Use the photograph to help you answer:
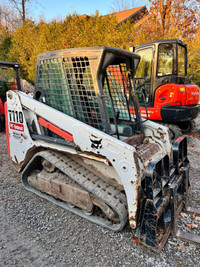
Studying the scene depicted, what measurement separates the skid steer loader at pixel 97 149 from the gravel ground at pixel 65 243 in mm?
113

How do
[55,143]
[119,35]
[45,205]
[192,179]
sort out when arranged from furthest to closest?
1. [119,35]
2. [192,179]
3. [45,205]
4. [55,143]

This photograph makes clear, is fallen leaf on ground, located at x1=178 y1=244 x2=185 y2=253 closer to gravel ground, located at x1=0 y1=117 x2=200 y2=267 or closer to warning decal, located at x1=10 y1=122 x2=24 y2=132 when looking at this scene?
gravel ground, located at x1=0 y1=117 x2=200 y2=267

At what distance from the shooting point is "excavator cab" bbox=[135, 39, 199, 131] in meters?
5.41

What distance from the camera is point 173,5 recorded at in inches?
401

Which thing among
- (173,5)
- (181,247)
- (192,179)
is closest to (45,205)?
(181,247)

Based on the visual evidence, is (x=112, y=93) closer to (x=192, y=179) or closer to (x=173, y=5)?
(x=192, y=179)

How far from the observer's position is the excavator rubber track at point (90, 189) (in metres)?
2.43

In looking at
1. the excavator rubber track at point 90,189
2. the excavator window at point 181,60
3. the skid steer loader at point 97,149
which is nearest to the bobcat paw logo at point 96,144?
the skid steer loader at point 97,149

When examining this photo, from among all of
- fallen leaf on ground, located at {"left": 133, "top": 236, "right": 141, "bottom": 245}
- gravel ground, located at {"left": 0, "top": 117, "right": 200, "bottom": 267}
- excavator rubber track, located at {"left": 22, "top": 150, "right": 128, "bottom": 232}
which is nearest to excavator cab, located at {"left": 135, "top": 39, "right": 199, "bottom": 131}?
gravel ground, located at {"left": 0, "top": 117, "right": 200, "bottom": 267}

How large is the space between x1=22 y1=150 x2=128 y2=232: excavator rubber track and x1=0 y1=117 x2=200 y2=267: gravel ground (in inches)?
3.1

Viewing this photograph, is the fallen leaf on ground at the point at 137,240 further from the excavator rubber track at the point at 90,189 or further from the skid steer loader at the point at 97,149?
the excavator rubber track at the point at 90,189

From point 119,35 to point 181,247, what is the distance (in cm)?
858

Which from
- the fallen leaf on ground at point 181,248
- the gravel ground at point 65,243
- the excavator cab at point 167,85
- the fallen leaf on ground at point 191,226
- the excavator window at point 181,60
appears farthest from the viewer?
the excavator window at point 181,60

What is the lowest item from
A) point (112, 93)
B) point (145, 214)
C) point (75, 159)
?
point (145, 214)
